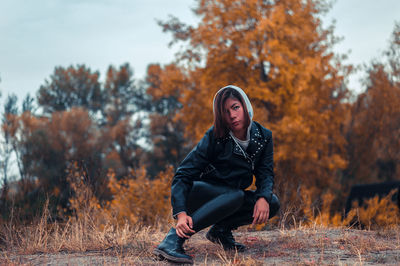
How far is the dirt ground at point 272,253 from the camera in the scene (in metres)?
3.36

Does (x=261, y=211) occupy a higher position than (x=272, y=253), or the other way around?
(x=261, y=211)

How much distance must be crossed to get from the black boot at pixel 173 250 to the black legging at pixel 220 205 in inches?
7.5

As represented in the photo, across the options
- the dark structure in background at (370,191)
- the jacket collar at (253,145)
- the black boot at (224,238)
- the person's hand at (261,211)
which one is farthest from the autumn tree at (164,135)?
the person's hand at (261,211)

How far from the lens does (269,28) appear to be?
14094 millimetres

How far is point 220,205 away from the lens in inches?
131

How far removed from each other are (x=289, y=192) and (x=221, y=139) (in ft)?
9.95

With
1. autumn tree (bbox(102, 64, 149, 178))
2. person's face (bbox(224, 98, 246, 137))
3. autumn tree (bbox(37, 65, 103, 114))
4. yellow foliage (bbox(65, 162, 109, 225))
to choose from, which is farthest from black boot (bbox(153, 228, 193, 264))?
autumn tree (bbox(37, 65, 103, 114))

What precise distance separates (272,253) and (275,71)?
36.9ft

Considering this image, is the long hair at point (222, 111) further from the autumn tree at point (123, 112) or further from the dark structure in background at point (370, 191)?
the autumn tree at point (123, 112)

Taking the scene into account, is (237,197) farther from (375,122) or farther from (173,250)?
(375,122)

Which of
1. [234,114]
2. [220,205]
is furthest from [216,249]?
[234,114]

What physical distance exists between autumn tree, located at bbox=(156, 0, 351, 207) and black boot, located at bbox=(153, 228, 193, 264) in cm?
1002

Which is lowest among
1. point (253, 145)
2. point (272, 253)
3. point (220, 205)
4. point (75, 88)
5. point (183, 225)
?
point (272, 253)

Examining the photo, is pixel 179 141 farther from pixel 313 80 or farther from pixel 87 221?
pixel 87 221
